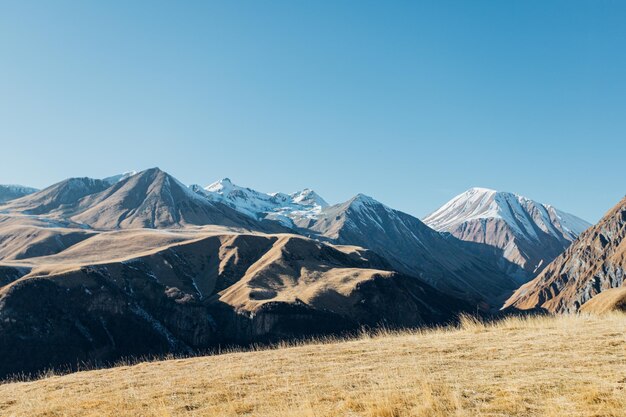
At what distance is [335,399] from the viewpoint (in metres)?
11.3

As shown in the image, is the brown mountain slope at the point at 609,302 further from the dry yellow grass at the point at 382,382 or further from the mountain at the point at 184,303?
the dry yellow grass at the point at 382,382

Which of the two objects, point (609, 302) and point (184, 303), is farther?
point (184, 303)

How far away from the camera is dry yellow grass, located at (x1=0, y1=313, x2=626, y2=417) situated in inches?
394

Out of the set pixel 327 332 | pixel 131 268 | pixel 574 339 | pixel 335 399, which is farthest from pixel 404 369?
pixel 131 268

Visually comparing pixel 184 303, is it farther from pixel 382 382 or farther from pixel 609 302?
pixel 382 382

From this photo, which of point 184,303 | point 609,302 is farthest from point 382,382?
point 609,302

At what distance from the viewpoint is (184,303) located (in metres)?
141

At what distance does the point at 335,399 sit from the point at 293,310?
125 metres

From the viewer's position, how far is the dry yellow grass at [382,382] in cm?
1000

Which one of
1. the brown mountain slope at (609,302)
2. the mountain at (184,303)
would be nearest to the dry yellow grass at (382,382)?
the mountain at (184,303)

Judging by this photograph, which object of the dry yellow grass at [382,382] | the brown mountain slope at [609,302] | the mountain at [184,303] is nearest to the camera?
the dry yellow grass at [382,382]

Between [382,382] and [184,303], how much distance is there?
136 m

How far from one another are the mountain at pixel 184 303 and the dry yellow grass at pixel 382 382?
10279 cm

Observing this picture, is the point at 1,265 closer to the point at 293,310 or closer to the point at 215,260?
the point at 215,260
